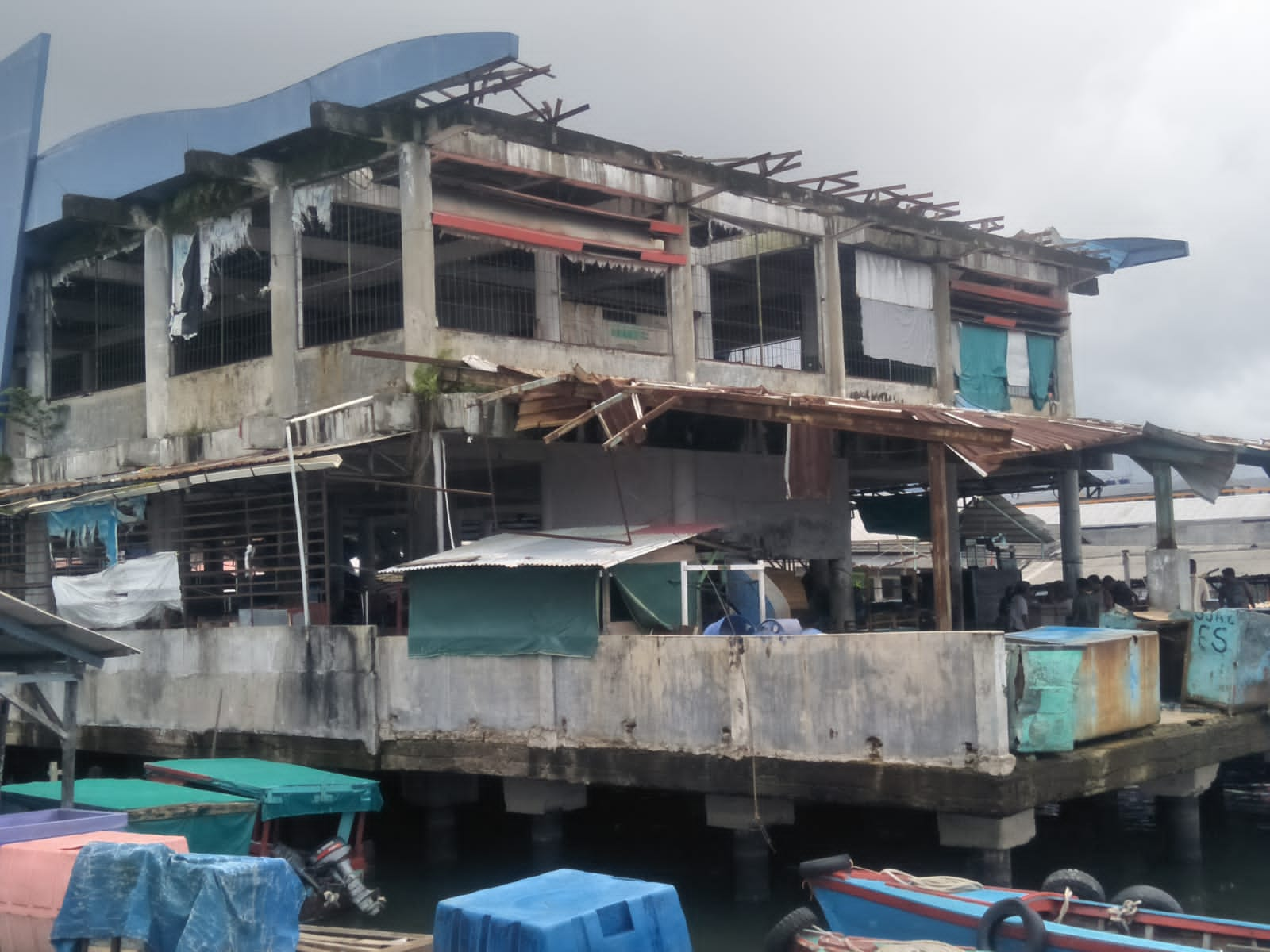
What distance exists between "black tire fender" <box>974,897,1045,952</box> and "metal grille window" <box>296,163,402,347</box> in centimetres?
1256

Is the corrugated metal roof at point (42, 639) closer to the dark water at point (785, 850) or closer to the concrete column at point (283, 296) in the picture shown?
the dark water at point (785, 850)

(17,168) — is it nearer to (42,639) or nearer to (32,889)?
(42,639)

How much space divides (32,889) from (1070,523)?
1993 cm

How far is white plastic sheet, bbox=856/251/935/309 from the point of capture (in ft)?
78.2

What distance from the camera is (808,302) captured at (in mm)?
24047

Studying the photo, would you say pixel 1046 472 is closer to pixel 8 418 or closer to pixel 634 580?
pixel 634 580

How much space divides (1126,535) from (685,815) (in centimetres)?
2287

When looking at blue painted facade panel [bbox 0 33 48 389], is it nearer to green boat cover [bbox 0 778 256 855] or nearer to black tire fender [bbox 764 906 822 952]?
green boat cover [bbox 0 778 256 855]

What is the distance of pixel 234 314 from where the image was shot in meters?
22.2

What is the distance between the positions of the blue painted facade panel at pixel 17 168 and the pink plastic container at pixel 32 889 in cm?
1736

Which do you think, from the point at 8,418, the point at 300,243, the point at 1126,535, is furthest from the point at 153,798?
the point at 1126,535

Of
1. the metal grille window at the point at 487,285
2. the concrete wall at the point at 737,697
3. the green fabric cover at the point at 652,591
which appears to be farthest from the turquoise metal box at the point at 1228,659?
the metal grille window at the point at 487,285

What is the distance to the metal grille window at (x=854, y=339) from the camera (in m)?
24.1

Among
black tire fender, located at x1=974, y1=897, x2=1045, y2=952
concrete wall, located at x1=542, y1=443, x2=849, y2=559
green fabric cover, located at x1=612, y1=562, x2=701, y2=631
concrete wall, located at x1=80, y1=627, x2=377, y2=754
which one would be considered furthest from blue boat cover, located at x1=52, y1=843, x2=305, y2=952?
concrete wall, located at x1=542, y1=443, x2=849, y2=559
